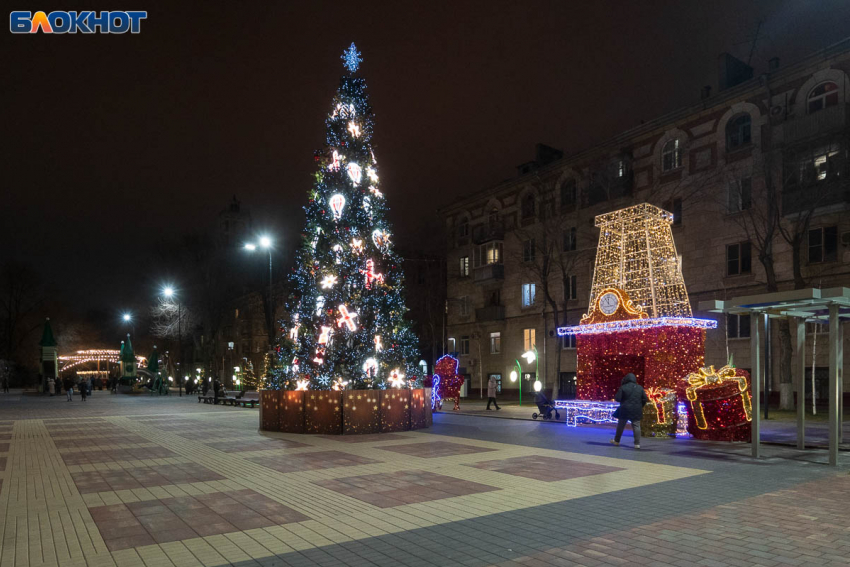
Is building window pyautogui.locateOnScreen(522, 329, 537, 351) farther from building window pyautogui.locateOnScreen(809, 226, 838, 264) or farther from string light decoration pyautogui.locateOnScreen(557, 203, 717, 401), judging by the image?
string light decoration pyautogui.locateOnScreen(557, 203, 717, 401)

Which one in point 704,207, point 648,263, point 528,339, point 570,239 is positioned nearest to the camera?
point 648,263

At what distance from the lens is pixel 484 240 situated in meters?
44.8

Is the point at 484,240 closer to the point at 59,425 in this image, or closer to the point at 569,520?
the point at 59,425

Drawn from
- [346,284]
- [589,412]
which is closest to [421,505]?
[346,284]

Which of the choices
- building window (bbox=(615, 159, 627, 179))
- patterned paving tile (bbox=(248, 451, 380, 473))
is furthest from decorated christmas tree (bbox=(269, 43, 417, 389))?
building window (bbox=(615, 159, 627, 179))

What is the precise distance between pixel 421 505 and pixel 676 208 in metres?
28.6

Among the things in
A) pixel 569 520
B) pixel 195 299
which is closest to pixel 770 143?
pixel 569 520

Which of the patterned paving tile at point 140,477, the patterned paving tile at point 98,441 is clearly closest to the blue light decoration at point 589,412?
the patterned paving tile at point 140,477

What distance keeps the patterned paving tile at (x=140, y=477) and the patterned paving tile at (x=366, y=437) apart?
15.7 feet

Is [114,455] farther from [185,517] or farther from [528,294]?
[528,294]

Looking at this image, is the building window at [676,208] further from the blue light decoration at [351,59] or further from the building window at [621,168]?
the blue light decoration at [351,59]

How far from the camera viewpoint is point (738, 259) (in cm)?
2944

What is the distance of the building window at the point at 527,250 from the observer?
1588 inches

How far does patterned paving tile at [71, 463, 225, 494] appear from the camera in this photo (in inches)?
393
